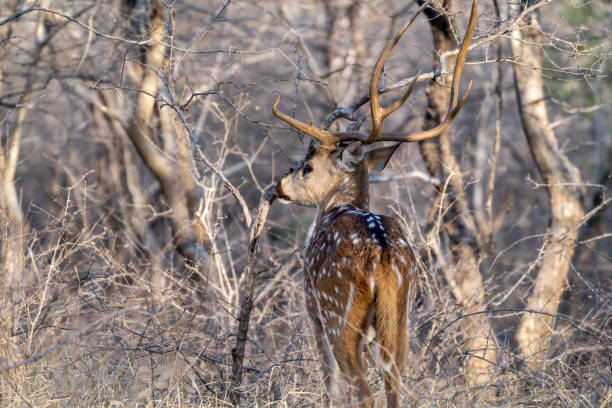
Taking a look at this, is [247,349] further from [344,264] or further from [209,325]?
[344,264]

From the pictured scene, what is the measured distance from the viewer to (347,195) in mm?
6176

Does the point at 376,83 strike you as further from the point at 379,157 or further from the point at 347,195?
the point at 379,157

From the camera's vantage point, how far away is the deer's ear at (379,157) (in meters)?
6.52

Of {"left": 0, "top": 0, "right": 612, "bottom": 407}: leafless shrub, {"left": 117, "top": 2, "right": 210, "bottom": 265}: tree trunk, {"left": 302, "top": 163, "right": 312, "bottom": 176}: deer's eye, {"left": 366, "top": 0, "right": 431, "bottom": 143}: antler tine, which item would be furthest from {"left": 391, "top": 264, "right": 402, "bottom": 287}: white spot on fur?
{"left": 117, "top": 2, "right": 210, "bottom": 265}: tree trunk

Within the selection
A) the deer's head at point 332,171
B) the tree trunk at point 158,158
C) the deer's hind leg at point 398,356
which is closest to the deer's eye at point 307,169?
the deer's head at point 332,171

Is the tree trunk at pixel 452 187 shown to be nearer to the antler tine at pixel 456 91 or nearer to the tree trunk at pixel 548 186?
the tree trunk at pixel 548 186

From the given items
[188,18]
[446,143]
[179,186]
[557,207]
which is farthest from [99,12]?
[557,207]

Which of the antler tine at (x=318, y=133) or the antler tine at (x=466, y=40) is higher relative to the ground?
the antler tine at (x=466, y=40)

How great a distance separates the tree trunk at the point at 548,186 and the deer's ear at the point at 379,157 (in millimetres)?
2328

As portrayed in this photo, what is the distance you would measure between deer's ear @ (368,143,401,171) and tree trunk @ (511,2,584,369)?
91.7 inches

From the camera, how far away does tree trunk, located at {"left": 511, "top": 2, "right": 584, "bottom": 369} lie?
797 centimetres

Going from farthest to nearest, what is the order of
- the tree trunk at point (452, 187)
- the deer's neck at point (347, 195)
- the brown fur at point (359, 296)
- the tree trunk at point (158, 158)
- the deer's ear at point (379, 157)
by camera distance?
the tree trunk at point (158, 158) < the tree trunk at point (452, 187) < the deer's ear at point (379, 157) < the deer's neck at point (347, 195) < the brown fur at point (359, 296)

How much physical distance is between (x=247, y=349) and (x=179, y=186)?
3.08 meters

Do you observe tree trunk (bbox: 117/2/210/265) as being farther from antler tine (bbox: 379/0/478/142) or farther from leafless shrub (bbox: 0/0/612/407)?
antler tine (bbox: 379/0/478/142)
